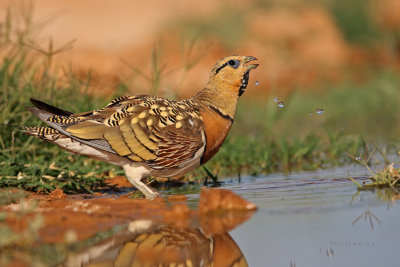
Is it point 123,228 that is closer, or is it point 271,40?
point 123,228

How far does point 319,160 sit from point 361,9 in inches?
451

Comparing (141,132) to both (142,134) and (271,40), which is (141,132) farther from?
(271,40)

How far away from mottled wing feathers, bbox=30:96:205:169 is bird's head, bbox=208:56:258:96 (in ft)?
1.68

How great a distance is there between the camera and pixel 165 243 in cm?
395

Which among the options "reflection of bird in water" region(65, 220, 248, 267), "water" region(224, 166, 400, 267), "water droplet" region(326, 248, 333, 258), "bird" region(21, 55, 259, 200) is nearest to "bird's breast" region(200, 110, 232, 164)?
"bird" region(21, 55, 259, 200)

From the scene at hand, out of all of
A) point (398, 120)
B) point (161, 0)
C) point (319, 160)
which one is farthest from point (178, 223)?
point (161, 0)

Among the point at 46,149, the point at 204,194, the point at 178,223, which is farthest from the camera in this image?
the point at 46,149

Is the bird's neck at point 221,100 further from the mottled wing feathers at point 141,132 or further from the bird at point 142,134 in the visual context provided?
the mottled wing feathers at point 141,132

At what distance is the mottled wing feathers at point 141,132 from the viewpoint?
215 inches

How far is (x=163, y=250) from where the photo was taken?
3.80 meters

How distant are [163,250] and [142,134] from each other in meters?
1.84

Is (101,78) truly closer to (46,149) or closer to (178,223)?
(46,149)

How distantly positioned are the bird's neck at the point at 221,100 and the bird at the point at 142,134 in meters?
0.09

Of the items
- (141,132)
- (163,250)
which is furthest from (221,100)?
(163,250)
